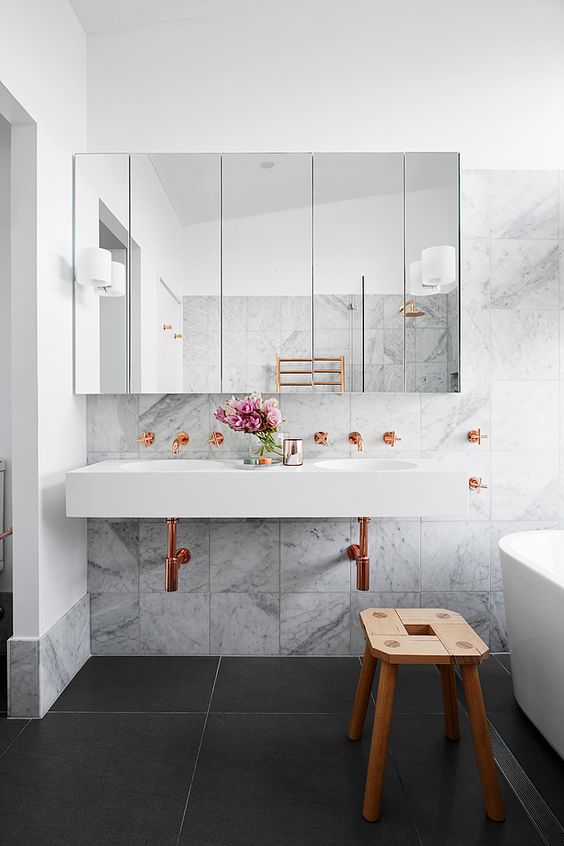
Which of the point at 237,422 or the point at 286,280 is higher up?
the point at 286,280

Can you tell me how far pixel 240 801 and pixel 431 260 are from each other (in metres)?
2.14

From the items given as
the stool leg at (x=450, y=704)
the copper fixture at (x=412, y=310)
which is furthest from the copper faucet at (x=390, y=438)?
the stool leg at (x=450, y=704)

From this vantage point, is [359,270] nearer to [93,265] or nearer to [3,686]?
[93,265]

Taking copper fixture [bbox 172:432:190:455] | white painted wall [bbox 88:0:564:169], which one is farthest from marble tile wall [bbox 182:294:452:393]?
white painted wall [bbox 88:0:564:169]

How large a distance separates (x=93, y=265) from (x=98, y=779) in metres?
1.86

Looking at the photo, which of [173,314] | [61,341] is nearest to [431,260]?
[173,314]

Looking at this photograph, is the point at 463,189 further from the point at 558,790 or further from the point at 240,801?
the point at 240,801

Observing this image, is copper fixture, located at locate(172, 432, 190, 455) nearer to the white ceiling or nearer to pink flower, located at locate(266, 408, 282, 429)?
pink flower, located at locate(266, 408, 282, 429)

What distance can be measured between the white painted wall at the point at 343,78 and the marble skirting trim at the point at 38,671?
6.98 feet

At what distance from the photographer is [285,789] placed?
66.1 inches

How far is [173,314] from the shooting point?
101 inches

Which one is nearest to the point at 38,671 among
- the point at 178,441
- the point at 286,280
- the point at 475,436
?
the point at 178,441

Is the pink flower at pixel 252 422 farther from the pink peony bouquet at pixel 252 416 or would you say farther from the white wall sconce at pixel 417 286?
the white wall sconce at pixel 417 286

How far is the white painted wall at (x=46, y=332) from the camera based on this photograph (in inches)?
82.2
